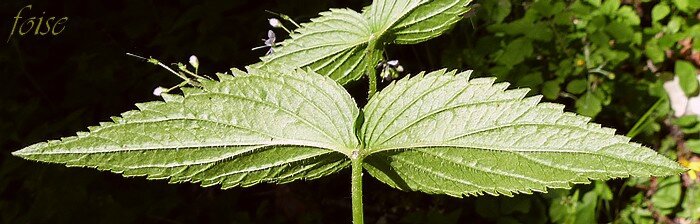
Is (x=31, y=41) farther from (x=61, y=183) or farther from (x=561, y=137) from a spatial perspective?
(x=561, y=137)

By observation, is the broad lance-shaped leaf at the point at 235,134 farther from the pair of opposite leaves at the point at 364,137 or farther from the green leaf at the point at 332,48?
the green leaf at the point at 332,48

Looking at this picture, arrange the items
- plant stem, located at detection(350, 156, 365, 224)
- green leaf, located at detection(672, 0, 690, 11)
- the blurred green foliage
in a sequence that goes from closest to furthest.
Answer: plant stem, located at detection(350, 156, 365, 224), the blurred green foliage, green leaf, located at detection(672, 0, 690, 11)

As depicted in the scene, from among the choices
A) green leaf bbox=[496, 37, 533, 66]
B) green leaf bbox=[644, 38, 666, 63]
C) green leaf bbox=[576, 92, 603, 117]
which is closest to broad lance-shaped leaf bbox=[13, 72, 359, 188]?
green leaf bbox=[496, 37, 533, 66]

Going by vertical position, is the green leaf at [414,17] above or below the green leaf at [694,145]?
above

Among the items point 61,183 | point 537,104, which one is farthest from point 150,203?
point 537,104

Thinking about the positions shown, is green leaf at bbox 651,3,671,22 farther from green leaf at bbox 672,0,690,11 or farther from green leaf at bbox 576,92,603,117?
green leaf at bbox 576,92,603,117

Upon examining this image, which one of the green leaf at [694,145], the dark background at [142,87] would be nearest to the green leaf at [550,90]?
the dark background at [142,87]
